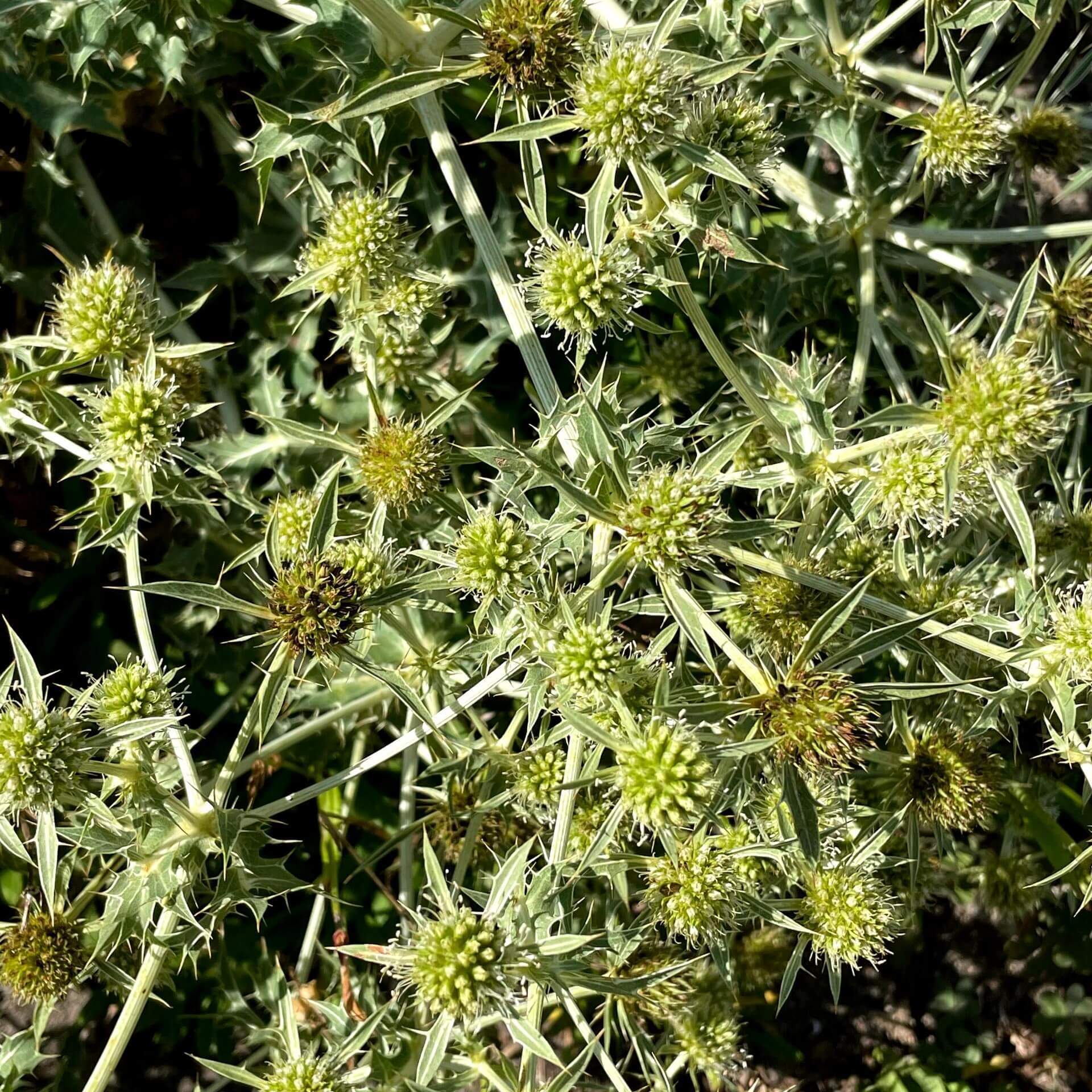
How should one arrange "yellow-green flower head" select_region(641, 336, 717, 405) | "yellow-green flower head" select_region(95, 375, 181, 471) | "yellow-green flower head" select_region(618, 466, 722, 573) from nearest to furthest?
1. "yellow-green flower head" select_region(618, 466, 722, 573)
2. "yellow-green flower head" select_region(95, 375, 181, 471)
3. "yellow-green flower head" select_region(641, 336, 717, 405)

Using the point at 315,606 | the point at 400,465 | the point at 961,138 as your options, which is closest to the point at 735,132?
the point at 961,138

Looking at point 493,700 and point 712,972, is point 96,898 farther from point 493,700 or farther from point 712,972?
point 712,972

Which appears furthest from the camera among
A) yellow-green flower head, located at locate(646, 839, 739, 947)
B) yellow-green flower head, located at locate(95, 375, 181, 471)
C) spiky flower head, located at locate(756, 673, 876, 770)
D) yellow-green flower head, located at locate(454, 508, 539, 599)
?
yellow-green flower head, located at locate(95, 375, 181, 471)

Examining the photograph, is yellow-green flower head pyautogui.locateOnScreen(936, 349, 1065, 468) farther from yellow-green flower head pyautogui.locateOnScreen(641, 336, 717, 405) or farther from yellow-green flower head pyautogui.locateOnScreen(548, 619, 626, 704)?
yellow-green flower head pyautogui.locateOnScreen(641, 336, 717, 405)

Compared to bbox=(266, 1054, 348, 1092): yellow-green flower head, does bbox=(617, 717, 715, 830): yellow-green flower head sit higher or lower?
higher

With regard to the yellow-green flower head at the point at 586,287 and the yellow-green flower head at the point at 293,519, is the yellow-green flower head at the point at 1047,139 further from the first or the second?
the yellow-green flower head at the point at 293,519

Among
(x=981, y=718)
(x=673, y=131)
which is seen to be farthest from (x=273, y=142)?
(x=981, y=718)

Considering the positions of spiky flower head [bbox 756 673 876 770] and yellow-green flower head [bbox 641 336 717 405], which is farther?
yellow-green flower head [bbox 641 336 717 405]

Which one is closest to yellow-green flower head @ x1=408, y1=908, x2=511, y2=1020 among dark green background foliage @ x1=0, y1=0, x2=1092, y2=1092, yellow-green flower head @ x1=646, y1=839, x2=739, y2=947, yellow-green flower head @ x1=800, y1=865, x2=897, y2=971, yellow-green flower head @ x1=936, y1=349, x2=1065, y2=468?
dark green background foliage @ x1=0, y1=0, x2=1092, y2=1092

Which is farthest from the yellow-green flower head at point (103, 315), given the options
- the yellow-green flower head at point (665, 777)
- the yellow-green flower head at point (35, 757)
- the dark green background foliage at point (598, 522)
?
the yellow-green flower head at point (665, 777)
